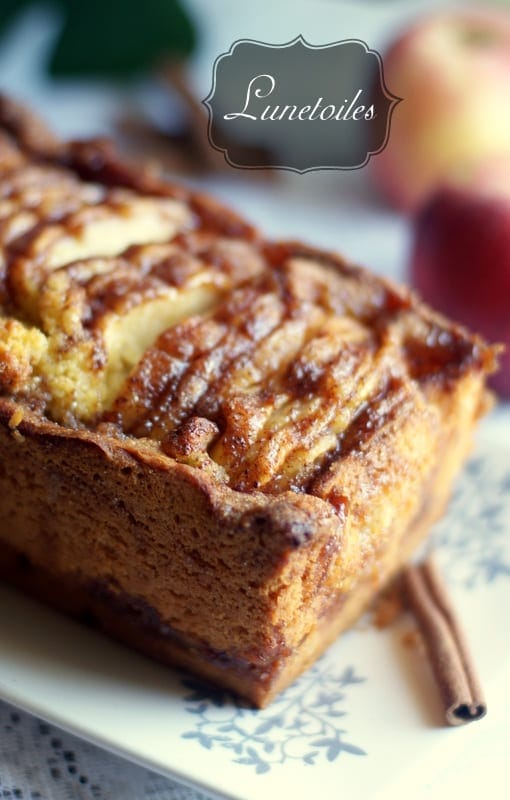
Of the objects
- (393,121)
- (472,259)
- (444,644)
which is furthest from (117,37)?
(444,644)

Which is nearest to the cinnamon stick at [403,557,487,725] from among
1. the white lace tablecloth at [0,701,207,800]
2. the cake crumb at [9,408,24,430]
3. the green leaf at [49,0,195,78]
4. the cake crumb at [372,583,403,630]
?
the cake crumb at [372,583,403,630]

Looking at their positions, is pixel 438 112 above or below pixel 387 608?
above

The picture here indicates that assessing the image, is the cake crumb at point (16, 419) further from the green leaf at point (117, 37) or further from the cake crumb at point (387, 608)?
the green leaf at point (117, 37)

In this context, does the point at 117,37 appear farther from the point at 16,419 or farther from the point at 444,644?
the point at 444,644

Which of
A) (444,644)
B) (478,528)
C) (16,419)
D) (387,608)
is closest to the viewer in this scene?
(16,419)

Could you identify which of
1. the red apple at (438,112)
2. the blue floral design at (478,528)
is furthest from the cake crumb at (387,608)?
the red apple at (438,112)

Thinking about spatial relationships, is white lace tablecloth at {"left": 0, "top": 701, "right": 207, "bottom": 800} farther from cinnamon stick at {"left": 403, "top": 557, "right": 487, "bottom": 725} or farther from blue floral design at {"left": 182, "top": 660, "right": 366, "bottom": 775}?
cinnamon stick at {"left": 403, "top": 557, "right": 487, "bottom": 725}

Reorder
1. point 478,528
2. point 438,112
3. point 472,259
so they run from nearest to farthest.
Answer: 1. point 478,528
2. point 472,259
3. point 438,112
